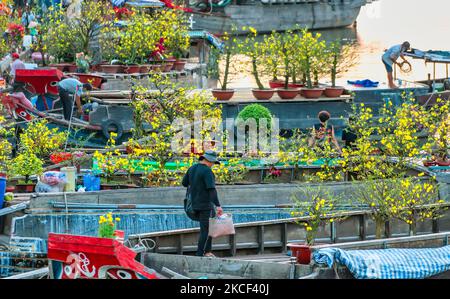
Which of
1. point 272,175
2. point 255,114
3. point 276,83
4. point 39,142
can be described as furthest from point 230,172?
point 276,83

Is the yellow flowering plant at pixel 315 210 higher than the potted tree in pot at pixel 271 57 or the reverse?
the reverse

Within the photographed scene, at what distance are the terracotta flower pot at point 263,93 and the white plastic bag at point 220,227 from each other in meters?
12.4

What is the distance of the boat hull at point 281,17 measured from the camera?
82750 mm

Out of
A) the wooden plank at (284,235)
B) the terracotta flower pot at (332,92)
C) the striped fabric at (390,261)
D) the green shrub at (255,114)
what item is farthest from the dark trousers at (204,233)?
the terracotta flower pot at (332,92)

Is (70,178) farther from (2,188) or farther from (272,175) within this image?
(272,175)

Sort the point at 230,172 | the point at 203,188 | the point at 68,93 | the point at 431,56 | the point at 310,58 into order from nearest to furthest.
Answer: the point at 203,188, the point at 230,172, the point at 68,93, the point at 310,58, the point at 431,56

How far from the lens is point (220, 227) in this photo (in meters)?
19.3

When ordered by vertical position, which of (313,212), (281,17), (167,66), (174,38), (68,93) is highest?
(281,17)

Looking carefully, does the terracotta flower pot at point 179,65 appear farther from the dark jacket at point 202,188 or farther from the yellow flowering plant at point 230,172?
the dark jacket at point 202,188

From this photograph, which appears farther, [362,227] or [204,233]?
[362,227]

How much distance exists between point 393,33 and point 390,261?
251ft

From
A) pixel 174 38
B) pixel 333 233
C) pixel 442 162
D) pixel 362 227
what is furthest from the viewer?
pixel 174 38

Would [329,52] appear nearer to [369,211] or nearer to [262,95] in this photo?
[262,95]

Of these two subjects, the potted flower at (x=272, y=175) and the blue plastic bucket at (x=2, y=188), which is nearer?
the blue plastic bucket at (x=2, y=188)
